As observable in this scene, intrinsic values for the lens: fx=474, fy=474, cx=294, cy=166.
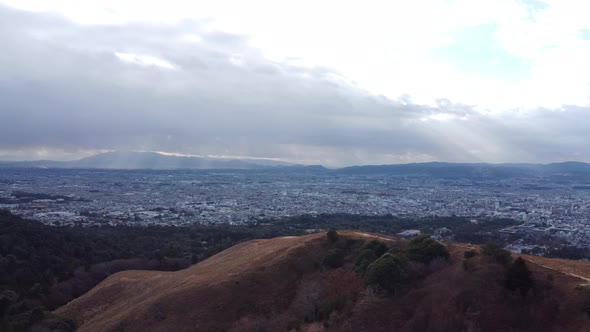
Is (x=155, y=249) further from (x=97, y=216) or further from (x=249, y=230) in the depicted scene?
(x=97, y=216)

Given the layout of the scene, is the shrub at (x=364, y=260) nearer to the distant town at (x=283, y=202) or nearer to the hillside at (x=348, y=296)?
the hillside at (x=348, y=296)

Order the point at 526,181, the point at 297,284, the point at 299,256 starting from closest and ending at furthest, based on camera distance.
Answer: the point at 297,284
the point at 299,256
the point at 526,181

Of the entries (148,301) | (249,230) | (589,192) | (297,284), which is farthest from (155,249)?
(589,192)

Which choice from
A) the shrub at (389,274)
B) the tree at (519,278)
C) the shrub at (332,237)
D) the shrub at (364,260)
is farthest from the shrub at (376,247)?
the tree at (519,278)

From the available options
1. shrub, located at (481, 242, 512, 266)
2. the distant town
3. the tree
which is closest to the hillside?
shrub, located at (481, 242, 512, 266)

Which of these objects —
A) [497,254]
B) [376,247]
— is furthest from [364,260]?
[497,254]

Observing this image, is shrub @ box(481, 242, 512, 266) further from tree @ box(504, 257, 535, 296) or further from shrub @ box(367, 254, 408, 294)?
shrub @ box(367, 254, 408, 294)

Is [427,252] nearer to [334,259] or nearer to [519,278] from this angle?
[519,278]

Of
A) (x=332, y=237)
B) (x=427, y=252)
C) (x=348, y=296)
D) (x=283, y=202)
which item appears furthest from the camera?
(x=283, y=202)
